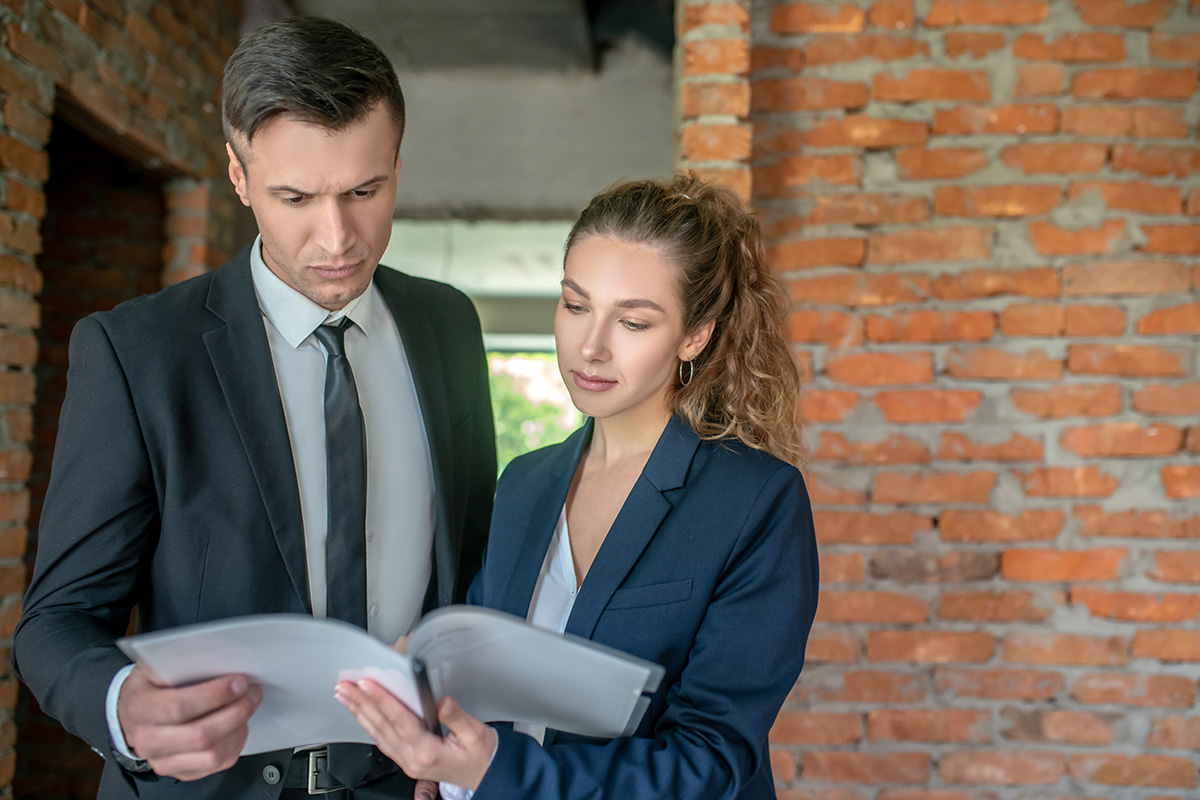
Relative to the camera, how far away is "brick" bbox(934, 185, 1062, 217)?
2369mm

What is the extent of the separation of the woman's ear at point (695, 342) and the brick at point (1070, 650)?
1418 mm

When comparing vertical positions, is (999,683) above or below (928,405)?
below

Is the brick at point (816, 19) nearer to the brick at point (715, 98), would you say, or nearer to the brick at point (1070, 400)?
the brick at point (715, 98)

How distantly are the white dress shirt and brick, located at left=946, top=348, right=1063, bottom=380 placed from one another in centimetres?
152

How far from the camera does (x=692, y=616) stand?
4.16ft

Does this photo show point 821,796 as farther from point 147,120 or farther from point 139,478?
point 147,120

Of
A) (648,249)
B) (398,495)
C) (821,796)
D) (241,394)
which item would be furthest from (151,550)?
(821,796)

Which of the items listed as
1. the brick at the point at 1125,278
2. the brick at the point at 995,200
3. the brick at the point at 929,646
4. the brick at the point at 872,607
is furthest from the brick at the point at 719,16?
the brick at the point at 929,646

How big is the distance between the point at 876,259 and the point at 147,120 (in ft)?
7.87

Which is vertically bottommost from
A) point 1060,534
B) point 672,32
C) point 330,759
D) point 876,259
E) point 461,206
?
point 330,759

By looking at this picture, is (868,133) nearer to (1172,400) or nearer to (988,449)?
(988,449)

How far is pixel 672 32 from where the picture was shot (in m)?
3.85

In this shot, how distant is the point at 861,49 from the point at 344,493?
6.18ft

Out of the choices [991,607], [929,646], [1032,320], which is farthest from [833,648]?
[1032,320]
